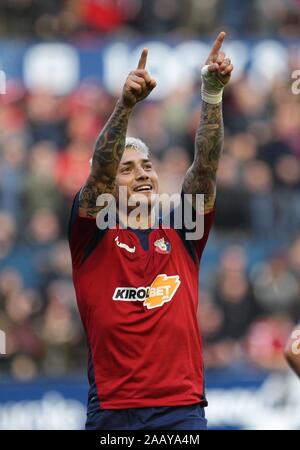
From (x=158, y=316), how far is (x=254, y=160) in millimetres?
8115

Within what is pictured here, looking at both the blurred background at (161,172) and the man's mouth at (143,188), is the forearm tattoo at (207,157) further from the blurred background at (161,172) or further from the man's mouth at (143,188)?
the blurred background at (161,172)

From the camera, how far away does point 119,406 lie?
6145mm

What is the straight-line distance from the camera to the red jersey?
6.15 meters

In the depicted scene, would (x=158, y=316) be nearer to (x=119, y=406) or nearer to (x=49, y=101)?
(x=119, y=406)

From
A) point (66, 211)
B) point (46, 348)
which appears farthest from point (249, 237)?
point (46, 348)

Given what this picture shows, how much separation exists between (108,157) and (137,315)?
35.1 inches

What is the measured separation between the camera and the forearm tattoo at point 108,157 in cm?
619

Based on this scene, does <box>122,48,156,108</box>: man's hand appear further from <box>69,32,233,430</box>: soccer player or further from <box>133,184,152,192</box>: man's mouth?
<box>133,184,152,192</box>: man's mouth

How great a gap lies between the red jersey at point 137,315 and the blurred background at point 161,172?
15.2ft

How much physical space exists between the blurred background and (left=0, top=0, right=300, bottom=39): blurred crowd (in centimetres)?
2
